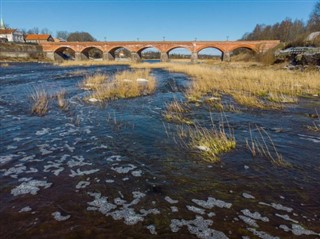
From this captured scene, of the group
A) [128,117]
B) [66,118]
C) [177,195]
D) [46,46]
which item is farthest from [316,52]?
[46,46]

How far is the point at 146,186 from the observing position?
4457mm

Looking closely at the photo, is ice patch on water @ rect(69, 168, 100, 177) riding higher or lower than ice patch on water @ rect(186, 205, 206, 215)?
higher

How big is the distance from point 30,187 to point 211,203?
2926 millimetres

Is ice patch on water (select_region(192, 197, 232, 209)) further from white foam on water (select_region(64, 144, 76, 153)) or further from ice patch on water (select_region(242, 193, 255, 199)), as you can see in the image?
white foam on water (select_region(64, 144, 76, 153))

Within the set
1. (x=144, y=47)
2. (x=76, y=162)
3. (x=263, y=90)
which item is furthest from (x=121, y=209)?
(x=144, y=47)

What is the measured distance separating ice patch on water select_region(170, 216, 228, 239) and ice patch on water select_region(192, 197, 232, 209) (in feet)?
1.08

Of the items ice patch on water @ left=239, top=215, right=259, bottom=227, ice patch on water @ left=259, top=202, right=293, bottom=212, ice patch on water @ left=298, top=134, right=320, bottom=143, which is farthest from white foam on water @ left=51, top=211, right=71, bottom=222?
ice patch on water @ left=298, top=134, right=320, bottom=143

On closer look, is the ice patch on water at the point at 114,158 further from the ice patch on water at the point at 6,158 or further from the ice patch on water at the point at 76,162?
the ice patch on water at the point at 6,158

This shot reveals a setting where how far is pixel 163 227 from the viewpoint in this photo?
3359mm

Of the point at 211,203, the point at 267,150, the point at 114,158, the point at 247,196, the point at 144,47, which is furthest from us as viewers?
the point at 144,47

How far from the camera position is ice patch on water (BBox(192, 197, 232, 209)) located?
3871mm

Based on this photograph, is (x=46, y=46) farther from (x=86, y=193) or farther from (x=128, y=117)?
(x=86, y=193)

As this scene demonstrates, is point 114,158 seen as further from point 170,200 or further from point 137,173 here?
point 170,200

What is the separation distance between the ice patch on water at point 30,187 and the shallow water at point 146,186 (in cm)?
2
